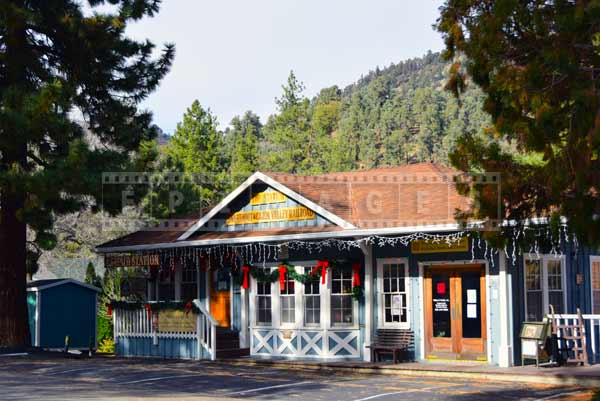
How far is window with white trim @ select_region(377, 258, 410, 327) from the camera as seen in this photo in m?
22.4

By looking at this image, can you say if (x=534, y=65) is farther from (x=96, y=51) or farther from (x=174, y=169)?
(x=174, y=169)

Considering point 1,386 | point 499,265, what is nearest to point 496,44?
point 499,265

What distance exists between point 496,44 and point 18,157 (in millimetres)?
17080

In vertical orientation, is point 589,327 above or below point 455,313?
below

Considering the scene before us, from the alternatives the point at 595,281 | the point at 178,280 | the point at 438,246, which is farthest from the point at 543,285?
the point at 178,280

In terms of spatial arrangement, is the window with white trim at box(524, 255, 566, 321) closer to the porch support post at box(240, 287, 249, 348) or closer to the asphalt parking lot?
the asphalt parking lot

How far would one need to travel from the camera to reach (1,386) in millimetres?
17609

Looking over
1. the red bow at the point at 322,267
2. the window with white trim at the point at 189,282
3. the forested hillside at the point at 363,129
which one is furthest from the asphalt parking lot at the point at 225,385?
the forested hillside at the point at 363,129

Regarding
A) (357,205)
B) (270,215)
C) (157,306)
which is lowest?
(157,306)

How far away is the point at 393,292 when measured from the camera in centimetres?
2262

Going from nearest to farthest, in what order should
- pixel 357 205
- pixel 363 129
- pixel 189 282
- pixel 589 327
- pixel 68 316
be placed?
pixel 589 327, pixel 357 205, pixel 189 282, pixel 68 316, pixel 363 129

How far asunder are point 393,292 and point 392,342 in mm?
1232

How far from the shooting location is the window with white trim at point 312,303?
934 inches

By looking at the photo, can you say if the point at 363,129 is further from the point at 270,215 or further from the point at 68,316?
the point at 270,215
